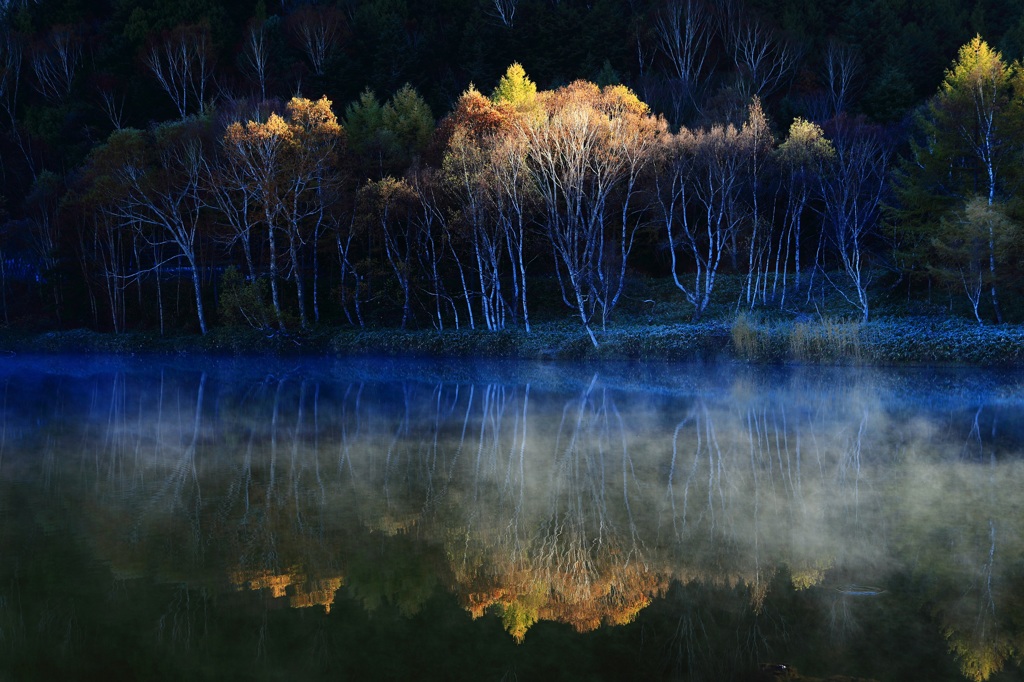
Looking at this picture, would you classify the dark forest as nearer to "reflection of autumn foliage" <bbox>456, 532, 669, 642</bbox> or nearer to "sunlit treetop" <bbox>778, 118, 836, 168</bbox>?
"sunlit treetop" <bbox>778, 118, 836, 168</bbox>

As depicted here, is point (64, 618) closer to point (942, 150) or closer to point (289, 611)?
point (289, 611)

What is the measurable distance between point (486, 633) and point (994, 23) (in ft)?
225

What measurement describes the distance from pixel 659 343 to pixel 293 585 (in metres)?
25.7

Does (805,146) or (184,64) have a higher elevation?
(184,64)

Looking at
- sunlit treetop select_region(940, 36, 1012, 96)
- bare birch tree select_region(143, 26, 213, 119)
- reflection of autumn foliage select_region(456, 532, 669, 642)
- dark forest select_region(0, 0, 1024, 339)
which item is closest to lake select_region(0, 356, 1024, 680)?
reflection of autumn foliage select_region(456, 532, 669, 642)

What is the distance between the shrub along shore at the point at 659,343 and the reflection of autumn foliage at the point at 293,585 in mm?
24234

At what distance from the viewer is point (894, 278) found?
40.7m

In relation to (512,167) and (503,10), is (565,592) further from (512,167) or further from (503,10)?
(503,10)

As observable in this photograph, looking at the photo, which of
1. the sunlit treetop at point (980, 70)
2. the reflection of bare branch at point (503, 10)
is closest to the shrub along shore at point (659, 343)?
the sunlit treetop at point (980, 70)

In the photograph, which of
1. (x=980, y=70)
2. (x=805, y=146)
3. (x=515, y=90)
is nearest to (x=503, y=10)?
(x=515, y=90)

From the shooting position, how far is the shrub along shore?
1145 inches

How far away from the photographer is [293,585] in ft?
27.9

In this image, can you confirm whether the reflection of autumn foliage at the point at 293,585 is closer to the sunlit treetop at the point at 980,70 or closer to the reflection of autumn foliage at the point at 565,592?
the reflection of autumn foliage at the point at 565,592

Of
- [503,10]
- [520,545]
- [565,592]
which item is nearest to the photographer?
[565,592]
